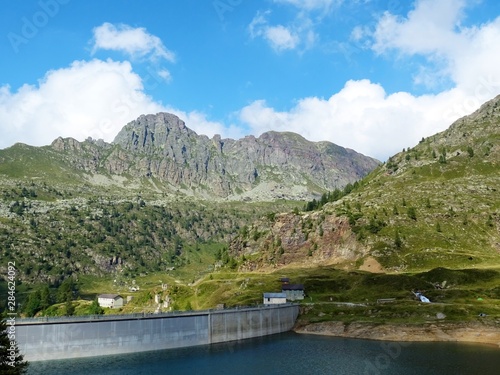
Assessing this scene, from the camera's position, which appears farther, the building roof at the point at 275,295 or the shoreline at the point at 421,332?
the building roof at the point at 275,295

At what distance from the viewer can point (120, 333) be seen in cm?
12469

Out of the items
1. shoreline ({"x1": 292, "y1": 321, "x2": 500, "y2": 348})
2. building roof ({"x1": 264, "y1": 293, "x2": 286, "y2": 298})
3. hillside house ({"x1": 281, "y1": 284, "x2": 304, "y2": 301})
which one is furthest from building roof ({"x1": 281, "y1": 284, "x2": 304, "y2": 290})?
shoreline ({"x1": 292, "y1": 321, "x2": 500, "y2": 348})

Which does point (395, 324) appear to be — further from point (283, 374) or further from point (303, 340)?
point (283, 374)

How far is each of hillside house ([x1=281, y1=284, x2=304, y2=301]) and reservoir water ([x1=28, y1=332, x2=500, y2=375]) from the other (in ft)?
159

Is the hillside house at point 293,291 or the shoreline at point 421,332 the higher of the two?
the hillside house at point 293,291

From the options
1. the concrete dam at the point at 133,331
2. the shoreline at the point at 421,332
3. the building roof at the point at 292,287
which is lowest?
the shoreline at the point at 421,332

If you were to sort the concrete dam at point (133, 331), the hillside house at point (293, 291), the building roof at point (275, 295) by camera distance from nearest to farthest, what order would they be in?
the concrete dam at point (133, 331)
the building roof at point (275, 295)
the hillside house at point (293, 291)

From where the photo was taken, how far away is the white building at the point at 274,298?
595 ft

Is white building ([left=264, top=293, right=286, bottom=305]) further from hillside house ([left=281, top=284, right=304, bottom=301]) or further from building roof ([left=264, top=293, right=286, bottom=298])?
hillside house ([left=281, top=284, right=304, bottom=301])

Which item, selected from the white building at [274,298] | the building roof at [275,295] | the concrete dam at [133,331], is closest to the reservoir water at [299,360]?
the concrete dam at [133,331]

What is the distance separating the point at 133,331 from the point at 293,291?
82825 mm

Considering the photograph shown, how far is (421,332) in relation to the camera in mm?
146500

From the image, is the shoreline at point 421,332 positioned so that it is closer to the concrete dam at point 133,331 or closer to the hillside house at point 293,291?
the concrete dam at point 133,331

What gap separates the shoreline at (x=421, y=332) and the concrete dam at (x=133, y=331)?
26141 millimetres
